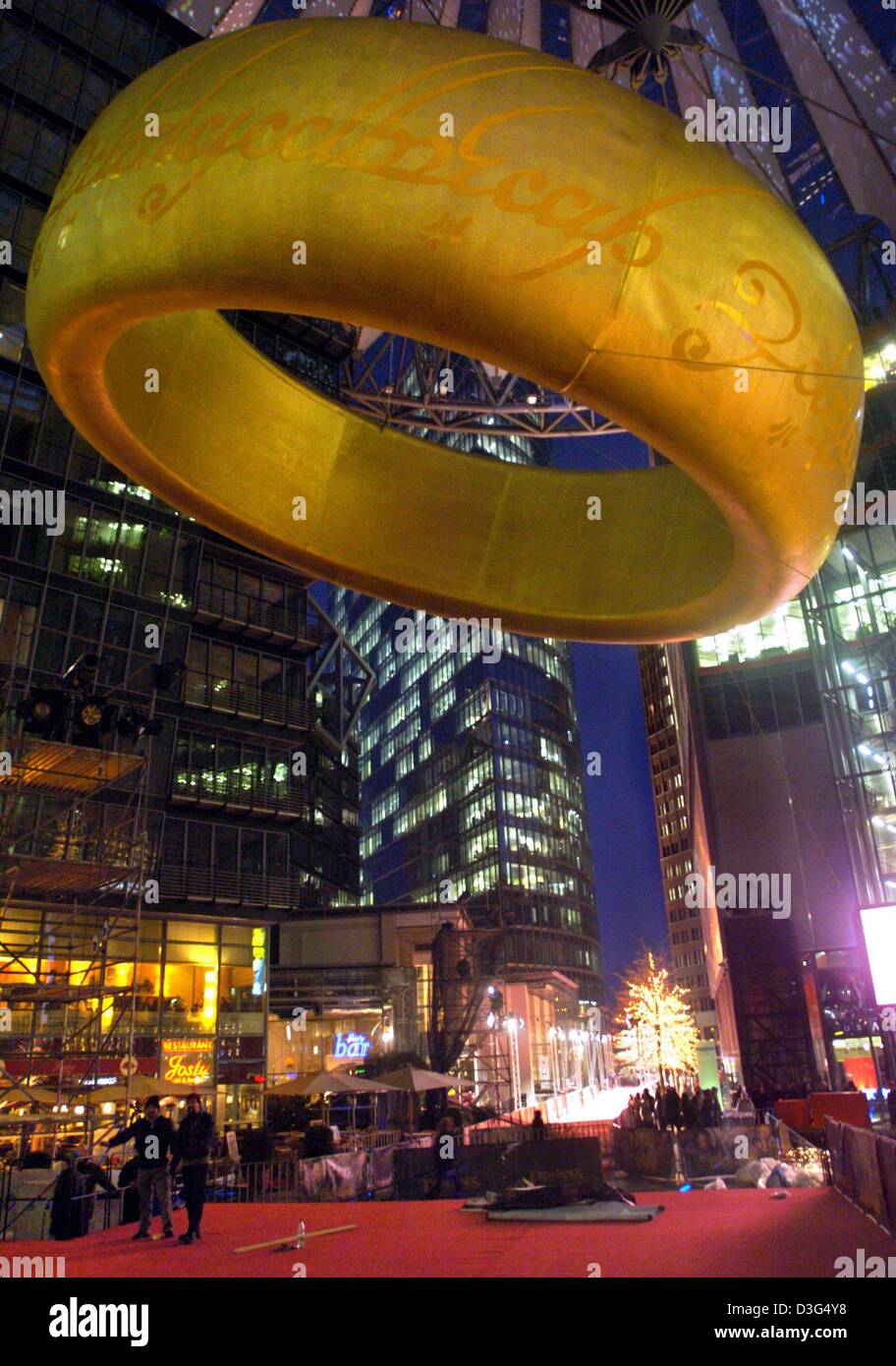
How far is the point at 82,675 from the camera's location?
18.8 metres

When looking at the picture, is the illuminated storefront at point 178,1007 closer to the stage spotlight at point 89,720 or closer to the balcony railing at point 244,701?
the balcony railing at point 244,701

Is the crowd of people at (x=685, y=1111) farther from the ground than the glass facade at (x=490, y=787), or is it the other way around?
the glass facade at (x=490, y=787)

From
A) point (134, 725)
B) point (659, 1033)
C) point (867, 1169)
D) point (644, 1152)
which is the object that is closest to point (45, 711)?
point (134, 725)

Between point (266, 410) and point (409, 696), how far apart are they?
108 metres

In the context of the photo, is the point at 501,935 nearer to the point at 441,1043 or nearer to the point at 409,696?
the point at 441,1043

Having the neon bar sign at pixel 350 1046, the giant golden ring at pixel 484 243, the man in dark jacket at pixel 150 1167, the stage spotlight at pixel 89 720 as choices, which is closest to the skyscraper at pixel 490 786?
the neon bar sign at pixel 350 1046

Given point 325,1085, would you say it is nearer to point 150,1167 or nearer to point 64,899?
point 150,1167

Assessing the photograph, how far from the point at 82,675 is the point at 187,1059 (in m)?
17.3

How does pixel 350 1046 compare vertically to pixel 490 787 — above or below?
below

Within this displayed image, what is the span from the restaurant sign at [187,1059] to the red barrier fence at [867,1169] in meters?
23.2

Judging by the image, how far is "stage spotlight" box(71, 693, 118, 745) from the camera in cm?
1895

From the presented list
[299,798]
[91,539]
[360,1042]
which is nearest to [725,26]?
[91,539]

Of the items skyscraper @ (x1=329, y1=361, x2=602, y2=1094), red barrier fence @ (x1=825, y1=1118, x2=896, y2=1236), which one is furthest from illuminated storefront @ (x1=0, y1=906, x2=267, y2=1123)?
skyscraper @ (x1=329, y1=361, x2=602, y2=1094)

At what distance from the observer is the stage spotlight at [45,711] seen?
60.8ft
